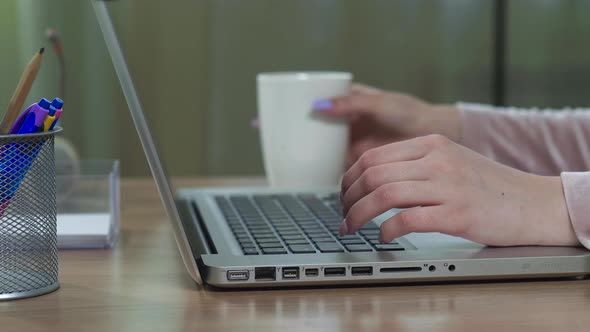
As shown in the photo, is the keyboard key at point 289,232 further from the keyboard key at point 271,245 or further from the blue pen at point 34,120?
the blue pen at point 34,120

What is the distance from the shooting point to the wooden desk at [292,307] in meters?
0.48

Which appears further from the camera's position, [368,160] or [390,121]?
[390,121]

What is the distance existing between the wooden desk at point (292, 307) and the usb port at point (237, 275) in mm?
12

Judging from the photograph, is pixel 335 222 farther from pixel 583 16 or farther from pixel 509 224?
pixel 583 16

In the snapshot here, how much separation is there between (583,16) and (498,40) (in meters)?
0.24

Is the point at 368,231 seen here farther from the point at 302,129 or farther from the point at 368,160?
the point at 302,129

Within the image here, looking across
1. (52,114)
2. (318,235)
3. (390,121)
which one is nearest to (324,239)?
(318,235)

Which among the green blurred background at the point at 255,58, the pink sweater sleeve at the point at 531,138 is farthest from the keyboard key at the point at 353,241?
the green blurred background at the point at 255,58

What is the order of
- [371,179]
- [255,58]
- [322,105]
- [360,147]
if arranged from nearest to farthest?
1. [371,179]
2. [322,105]
3. [360,147]
4. [255,58]

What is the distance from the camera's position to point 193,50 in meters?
2.22

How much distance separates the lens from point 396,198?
0.58 metres

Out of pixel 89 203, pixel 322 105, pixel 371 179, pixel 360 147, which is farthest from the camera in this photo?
pixel 360 147

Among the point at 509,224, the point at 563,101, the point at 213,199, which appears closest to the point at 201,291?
the point at 509,224

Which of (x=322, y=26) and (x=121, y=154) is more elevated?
(x=322, y=26)
